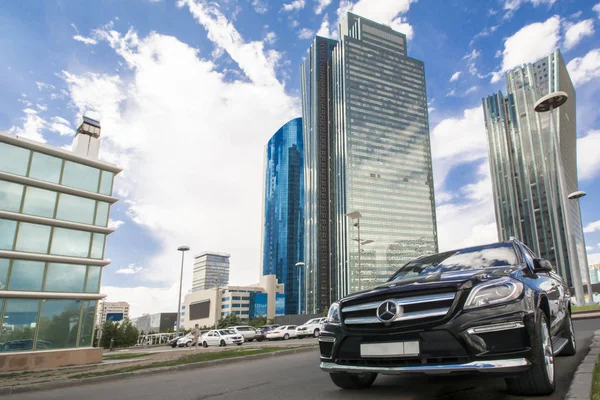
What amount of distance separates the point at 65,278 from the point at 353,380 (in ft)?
73.0

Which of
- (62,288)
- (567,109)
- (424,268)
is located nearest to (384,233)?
(567,109)

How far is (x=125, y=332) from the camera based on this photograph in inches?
2992

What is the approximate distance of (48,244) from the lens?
69.7 ft

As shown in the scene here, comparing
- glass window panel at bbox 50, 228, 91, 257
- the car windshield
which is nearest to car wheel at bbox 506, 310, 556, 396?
the car windshield

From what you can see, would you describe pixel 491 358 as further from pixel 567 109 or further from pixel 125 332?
pixel 567 109

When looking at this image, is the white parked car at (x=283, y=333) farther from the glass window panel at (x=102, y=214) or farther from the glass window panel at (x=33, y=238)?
the glass window panel at (x=33, y=238)

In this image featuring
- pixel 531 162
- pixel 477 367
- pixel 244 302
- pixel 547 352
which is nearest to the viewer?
pixel 477 367

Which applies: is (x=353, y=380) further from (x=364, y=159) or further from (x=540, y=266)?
(x=364, y=159)

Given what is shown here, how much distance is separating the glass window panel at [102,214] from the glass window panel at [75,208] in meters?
0.31

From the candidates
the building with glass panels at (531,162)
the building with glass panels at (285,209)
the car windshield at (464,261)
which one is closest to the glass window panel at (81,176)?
the car windshield at (464,261)

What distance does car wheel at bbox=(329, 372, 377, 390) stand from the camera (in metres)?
4.04

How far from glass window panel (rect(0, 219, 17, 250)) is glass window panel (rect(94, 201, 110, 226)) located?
4.13 metres

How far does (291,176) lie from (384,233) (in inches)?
2292

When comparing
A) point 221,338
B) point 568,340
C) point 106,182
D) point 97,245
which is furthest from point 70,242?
point 568,340
